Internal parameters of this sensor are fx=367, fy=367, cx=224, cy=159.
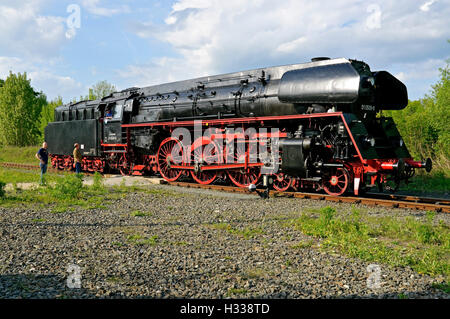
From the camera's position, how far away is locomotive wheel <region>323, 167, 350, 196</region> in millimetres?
9688

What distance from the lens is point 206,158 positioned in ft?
41.2

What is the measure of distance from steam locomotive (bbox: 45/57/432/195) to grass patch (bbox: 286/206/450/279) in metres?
2.44

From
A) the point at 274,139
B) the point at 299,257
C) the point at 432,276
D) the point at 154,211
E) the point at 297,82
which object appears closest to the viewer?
the point at 432,276

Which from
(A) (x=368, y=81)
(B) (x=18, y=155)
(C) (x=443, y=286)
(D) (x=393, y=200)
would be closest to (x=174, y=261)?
(C) (x=443, y=286)

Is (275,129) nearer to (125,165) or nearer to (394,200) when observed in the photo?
(394,200)

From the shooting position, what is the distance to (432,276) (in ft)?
14.6

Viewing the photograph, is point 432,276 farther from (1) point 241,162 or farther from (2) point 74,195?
(2) point 74,195

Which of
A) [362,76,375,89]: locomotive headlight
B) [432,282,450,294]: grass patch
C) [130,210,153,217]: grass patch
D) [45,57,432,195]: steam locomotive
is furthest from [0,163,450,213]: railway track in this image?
[432,282,450,294]: grass patch

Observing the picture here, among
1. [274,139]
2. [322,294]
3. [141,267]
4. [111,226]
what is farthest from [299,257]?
[274,139]

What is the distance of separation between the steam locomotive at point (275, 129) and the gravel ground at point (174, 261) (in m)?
2.04

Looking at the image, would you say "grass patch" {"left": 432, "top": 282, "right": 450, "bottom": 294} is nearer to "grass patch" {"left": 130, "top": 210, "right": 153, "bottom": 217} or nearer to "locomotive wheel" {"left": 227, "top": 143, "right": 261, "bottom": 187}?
"grass patch" {"left": 130, "top": 210, "right": 153, "bottom": 217}

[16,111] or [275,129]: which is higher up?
[16,111]

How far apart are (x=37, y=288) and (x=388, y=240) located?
518cm
